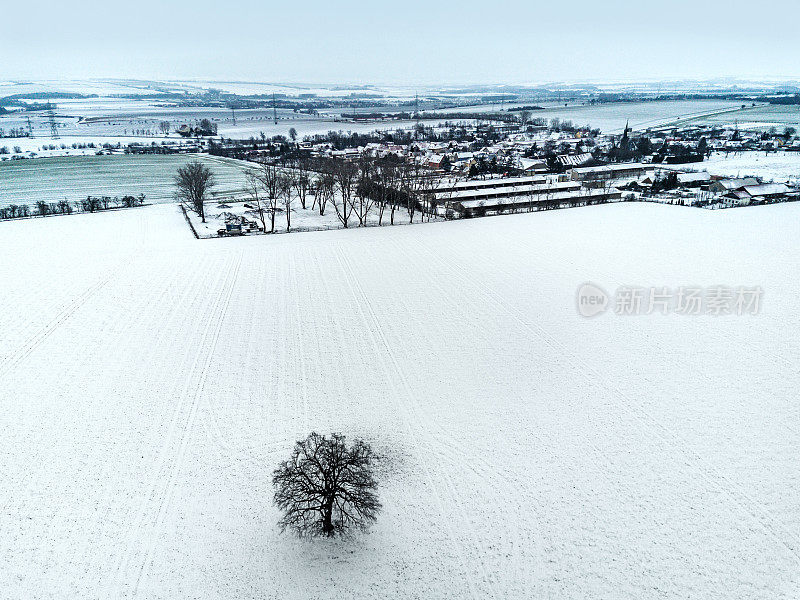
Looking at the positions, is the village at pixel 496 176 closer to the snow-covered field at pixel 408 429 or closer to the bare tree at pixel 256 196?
the bare tree at pixel 256 196

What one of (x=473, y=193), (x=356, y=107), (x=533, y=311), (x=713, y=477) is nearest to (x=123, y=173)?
(x=473, y=193)

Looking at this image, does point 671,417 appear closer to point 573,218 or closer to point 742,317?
point 742,317

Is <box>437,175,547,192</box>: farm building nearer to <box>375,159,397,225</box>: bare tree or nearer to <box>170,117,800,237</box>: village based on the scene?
<box>170,117,800,237</box>: village

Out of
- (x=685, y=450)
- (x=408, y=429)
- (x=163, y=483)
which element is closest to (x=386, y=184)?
(x=408, y=429)

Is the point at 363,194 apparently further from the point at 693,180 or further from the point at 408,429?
the point at 693,180

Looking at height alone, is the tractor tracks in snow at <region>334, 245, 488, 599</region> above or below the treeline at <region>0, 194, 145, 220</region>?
below

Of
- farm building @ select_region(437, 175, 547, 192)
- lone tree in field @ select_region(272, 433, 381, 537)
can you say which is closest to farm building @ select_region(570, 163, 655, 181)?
farm building @ select_region(437, 175, 547, 192)
